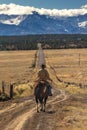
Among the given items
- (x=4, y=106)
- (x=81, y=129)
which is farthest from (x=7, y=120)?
(x=4, y=106)

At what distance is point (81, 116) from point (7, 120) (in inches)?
156

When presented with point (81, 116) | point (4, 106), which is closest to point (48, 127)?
point (81, 116)

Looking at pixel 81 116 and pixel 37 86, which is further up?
pixel 37 86

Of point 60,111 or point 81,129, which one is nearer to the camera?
point 81,129

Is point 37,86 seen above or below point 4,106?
above

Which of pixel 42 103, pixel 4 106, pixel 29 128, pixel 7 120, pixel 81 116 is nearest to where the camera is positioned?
pixel 29 128

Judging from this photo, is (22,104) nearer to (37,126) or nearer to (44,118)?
(44,118)

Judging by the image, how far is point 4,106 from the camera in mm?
26188

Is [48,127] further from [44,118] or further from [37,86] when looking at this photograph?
[37,86]

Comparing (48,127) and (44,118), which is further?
(44,118)

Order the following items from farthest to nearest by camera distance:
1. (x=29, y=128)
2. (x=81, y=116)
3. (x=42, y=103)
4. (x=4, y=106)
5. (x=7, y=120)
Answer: (x=4, y=106) < (x=42, y=103) < (x=81, y=116) < (x=7, y=120) < (x=29, y=128)

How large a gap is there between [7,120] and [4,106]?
20.2 ft

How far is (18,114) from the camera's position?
2212 cm

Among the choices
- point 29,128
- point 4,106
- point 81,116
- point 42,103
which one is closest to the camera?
point 29,128
